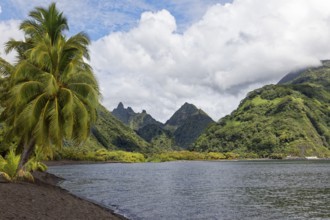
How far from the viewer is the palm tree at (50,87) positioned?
34.0 metres

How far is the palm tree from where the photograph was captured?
112 feet

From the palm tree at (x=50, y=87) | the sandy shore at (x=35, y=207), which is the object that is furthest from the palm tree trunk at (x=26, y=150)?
the sandy shore at (x=35, y=207)

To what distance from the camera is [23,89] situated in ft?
113

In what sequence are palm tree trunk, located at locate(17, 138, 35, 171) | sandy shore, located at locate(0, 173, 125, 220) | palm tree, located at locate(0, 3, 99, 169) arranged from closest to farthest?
sandy shore, located at locate(0, 173, 125, 220) → palm tree, located at locate(0, 3, 99, 169) → palm tree trunk, located at locate(17, 138, 35, 171)

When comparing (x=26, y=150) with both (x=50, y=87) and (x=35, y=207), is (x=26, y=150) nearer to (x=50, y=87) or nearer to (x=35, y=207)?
(x=50, y=87)

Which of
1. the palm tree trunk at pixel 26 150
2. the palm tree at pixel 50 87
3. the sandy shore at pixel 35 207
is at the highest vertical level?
the palm tree at pixel 50 87

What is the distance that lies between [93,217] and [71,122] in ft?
30.9

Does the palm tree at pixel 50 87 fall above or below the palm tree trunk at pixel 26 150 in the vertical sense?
above

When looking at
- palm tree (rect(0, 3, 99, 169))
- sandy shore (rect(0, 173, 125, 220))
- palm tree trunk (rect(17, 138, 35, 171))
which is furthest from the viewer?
palm tree trunk (rect(17, 138, 35, 171))

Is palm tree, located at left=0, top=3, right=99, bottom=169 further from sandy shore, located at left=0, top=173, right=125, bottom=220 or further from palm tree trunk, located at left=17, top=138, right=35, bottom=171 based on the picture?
sandy shore, located at left=0, top=173, right=125, bottom=220

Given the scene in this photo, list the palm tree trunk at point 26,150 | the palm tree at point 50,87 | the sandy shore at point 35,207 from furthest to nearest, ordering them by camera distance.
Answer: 1. the palm tree trunk at point 26,150
2. the palm tree at point 50,87
3. the sandy shore at point 35,207

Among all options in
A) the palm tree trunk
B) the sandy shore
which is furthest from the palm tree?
the sandy shore

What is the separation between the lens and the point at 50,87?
3372cm

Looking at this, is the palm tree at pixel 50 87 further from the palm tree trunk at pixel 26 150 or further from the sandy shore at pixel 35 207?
the sandy shore at pixel 35 207
